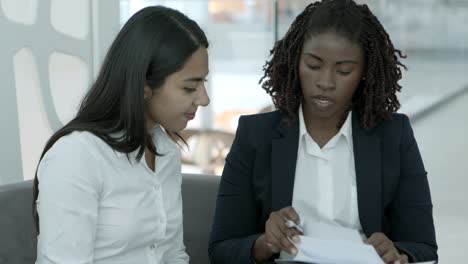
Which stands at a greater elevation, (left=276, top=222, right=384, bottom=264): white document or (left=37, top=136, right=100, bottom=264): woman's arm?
(left=37, top=136, right=100, bottom=264): woman's arm

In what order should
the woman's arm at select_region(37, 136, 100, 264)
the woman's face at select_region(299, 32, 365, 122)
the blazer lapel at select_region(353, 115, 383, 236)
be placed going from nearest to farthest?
the woman's arm at select_region(37, 136, 100, 264) → the woman's face at select_region(299, 32, 365, 122) → the blazer lapel at select_region(353, 115, 383, 236)

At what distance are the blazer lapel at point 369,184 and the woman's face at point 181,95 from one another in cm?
45

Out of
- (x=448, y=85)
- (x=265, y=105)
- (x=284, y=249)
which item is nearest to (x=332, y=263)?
(x=284, y=249)

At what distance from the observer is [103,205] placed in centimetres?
159

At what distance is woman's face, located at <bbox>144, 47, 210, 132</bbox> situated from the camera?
163cm

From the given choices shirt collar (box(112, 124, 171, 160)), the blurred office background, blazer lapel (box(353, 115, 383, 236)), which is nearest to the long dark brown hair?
shirt collar (box(112, 124, 171, 160))

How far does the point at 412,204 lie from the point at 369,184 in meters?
0.12

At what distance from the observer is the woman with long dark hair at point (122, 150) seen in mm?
1512

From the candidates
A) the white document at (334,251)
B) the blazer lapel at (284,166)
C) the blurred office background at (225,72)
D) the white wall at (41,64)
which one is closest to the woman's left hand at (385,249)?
the white document at (334,251)

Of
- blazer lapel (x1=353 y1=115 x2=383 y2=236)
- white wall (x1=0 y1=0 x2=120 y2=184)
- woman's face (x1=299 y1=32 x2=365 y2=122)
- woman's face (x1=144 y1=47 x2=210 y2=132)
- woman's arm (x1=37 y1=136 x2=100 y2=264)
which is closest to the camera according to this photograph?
woman's arm (x1=37 y1=136 x2=100 y2=264)

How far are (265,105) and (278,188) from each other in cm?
238

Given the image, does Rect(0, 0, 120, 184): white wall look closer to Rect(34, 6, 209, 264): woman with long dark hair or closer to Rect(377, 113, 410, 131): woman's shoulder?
Rect(34, 6, 209, 264): woman with long dark hair

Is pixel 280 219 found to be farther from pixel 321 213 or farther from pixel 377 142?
pixel 377 142

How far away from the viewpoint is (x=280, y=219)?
1694mm
